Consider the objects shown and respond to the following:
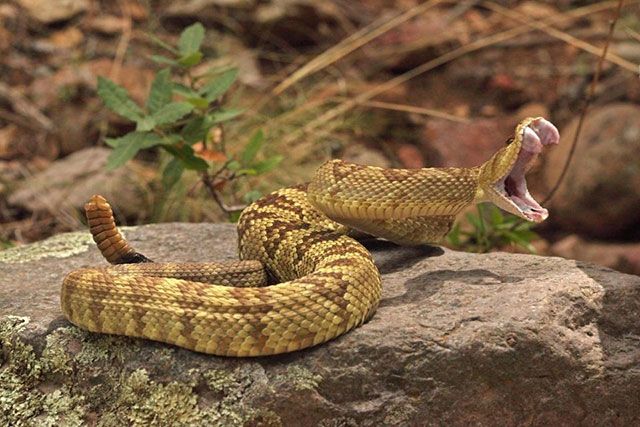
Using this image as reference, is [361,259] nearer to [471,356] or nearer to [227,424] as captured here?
[471,356]

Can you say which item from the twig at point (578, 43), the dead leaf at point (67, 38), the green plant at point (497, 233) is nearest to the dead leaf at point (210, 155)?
the green plant at point (497, 233)

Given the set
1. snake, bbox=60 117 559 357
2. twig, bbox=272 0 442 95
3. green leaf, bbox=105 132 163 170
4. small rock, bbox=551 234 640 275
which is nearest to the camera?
snake, bbox=60 117 559 357

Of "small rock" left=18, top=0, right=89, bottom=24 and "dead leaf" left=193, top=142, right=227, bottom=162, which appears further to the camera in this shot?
"small rock" left=18, top=0, right=89, bottom=24

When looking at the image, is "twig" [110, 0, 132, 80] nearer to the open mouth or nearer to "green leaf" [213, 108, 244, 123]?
"green leaf" [213, 108, 244, 123]

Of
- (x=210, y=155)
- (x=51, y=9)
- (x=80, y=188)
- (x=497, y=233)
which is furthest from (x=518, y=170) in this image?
(x=51, y=9)

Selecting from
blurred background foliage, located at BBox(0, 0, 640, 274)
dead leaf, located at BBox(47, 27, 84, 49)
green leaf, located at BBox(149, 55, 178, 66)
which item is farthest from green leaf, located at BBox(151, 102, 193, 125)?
dead leaf, located at BBox(47, 27, 84, 49)

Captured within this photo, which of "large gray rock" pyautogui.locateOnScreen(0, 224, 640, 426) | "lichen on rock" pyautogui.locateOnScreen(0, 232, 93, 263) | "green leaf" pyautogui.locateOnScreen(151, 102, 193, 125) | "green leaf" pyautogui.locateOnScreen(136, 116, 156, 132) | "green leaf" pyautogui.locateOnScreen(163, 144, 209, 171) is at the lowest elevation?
"lichen on rock" pyautogui.locateOnScreen(0, 232, 93, 263)

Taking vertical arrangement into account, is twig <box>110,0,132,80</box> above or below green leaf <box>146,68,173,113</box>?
below
